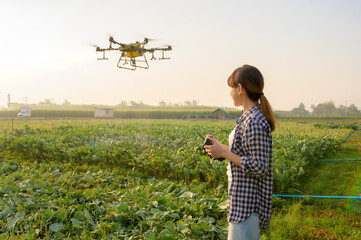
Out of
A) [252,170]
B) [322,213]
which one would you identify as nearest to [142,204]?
[252,170]

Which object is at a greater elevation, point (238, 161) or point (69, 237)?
point (238, 161)

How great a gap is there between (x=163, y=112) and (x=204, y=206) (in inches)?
2135

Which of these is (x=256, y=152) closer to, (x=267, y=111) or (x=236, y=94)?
(x=267, y=111)

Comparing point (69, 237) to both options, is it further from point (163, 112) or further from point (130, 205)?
point (163, 112)

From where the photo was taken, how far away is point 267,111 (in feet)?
6.24

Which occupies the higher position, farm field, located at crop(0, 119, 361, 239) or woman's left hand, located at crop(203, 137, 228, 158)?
woman's left hand, located at crop(203, 137, 228, 158)

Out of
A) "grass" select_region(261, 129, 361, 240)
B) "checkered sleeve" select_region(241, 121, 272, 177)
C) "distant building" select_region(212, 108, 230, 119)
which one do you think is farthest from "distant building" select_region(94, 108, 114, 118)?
"checkered sleeve" select_region(241, 121, 272, 177)

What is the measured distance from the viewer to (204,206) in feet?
11.3

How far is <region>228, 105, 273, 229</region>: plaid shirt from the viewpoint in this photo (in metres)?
1.76

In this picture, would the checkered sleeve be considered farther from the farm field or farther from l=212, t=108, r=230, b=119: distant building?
l=212, t=108, r=230, b=119: distant building

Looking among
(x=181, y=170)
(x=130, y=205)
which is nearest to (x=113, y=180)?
(x=181, y=170)

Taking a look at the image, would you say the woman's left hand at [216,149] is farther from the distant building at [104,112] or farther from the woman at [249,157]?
the distant building at [104,112]

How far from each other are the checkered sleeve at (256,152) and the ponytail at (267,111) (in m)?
0.15

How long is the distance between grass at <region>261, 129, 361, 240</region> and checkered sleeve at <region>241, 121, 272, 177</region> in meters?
2.38
